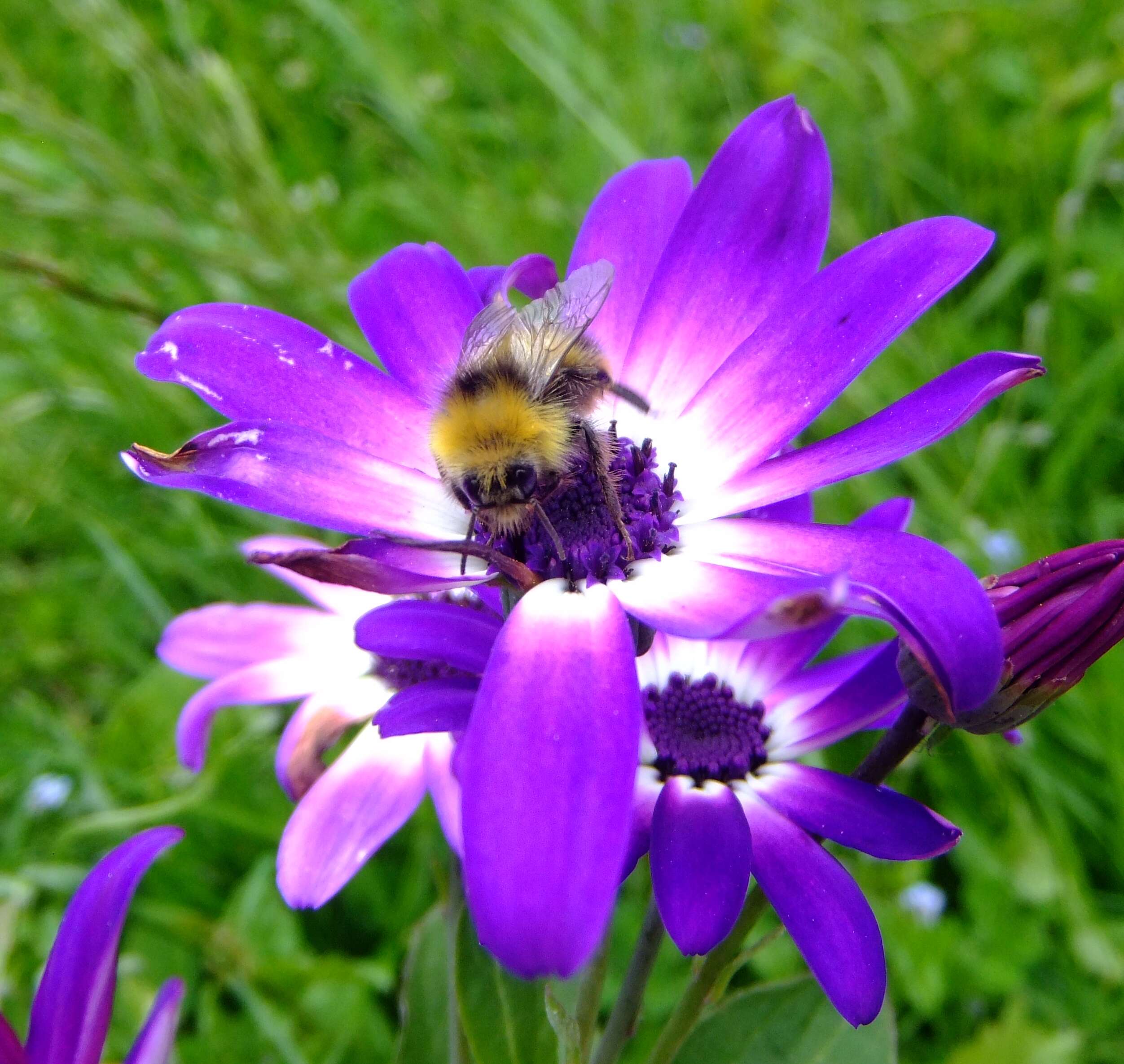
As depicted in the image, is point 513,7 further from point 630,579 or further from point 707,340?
point 630,579

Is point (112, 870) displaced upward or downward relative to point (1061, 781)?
downward

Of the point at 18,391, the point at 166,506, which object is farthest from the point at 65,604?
the point at 18,391

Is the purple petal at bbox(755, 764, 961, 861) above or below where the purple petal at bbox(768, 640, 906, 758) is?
below

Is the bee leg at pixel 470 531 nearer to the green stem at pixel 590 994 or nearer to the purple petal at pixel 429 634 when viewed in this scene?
the purple petal at pixel 429 634

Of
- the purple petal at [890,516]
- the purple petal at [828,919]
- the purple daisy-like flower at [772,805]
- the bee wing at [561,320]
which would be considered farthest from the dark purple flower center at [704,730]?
the bee wing at [561,320]

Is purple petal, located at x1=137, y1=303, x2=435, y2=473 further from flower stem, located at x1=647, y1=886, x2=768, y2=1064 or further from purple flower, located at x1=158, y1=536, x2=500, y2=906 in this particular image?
flower stem, located at x1=647, y1=886, x2=768, y2=1064

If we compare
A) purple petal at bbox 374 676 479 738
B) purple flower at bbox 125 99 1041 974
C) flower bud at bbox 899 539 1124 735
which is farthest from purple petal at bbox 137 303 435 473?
flower bud at bbox 899 539 1124 735

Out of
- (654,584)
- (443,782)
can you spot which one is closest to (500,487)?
(654,584)
